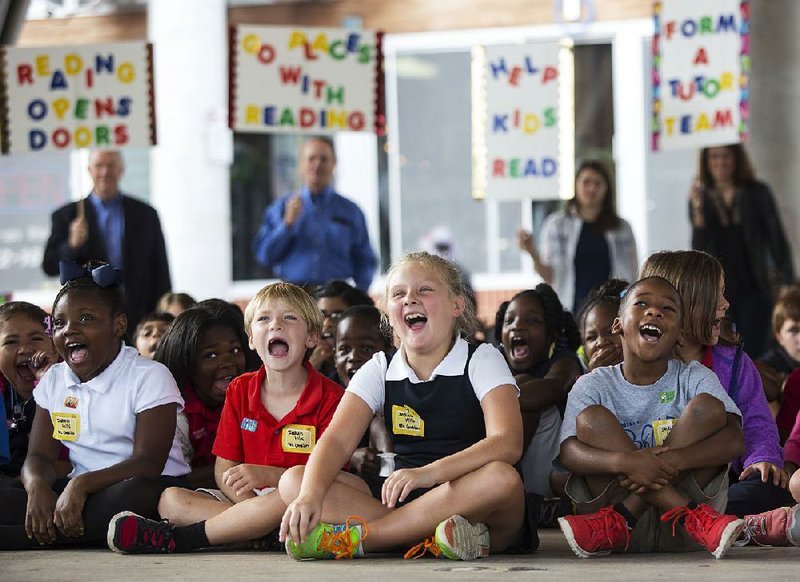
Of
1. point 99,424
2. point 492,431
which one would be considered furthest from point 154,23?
point 492,431

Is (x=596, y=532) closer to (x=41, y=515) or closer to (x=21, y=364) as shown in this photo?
(x=41, y=515)

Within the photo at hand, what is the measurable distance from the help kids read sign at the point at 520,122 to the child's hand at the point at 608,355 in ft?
8.84

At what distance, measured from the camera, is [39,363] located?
495cm

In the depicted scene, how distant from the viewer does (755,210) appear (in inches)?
295

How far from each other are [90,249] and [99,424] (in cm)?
309

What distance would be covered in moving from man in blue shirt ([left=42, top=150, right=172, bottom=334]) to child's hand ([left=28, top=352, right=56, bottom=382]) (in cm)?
239

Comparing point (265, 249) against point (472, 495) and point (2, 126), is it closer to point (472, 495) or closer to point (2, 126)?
point (2, 126)

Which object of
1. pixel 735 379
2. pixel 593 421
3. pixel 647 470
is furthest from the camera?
pixel 735 379

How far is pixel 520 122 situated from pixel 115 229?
7.64 feet

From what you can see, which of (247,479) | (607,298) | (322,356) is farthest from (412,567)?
(322,356)

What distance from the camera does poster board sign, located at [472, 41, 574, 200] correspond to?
765 centimetres

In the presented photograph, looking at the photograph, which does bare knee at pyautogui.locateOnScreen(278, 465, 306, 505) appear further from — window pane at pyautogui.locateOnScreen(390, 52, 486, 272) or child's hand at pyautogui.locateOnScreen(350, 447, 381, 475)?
window pane at pyautogui.locateOnScreen(390, 52, 486, 272)

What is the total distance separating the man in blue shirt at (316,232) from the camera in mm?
7562

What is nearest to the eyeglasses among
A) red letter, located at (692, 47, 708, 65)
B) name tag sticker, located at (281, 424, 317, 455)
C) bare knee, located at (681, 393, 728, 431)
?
name tag sticker, located at (281, 424, 317, 455)
